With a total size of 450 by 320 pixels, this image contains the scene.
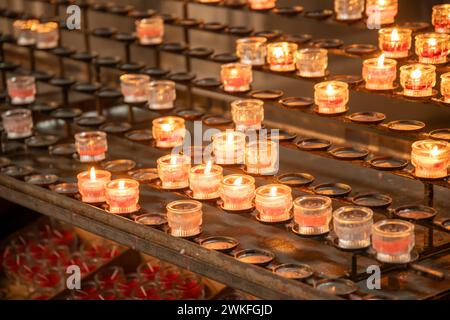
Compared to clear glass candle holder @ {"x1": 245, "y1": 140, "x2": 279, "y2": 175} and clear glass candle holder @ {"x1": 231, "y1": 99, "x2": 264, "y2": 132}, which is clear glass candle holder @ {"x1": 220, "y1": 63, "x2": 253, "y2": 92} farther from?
clear glass candle holder @ {"x1": 245, "y1": 140, "x2": 279, "y2": 175}

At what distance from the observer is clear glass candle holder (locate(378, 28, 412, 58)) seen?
18.4ft

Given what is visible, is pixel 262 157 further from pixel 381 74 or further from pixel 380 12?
pixel 380 12

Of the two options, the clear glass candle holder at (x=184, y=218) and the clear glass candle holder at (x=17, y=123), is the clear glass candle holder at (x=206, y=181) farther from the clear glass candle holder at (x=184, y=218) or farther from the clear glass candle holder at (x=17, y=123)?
the clear glass candle holder at (x=17, y=123)

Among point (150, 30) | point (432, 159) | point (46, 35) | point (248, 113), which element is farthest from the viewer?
point (46, 35)

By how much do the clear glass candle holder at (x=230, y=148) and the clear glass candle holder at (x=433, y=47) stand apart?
877 mm

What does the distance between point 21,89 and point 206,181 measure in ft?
6.23

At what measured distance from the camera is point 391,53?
222 inches

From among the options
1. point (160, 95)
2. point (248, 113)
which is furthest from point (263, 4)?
A: point (248, 113)

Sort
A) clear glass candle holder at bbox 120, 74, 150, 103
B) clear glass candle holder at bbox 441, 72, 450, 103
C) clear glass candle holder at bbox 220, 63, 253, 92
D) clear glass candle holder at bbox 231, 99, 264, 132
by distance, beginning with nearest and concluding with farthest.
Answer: clear glass candle holder at bbox 441, 72, 450, 103 → clear glass candle holder at bbox 231, 99, 264, 132 → clear glass candle holder at bbox 220, 63, 253, 92 → clear glass candle holder at bbox 120, 74, 150, 103

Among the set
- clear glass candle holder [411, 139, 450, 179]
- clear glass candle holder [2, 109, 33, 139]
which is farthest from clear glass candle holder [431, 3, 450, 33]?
clear glass candle holder [2, 109, 33, 139]

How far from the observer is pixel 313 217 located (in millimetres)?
4859

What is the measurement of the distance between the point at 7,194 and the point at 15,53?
3073 millimetres

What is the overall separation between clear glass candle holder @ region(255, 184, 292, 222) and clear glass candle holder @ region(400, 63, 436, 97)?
0.73m
